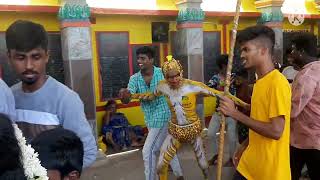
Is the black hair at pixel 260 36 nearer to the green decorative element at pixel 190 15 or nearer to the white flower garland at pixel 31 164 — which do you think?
the white flower garland at pixel 31 164

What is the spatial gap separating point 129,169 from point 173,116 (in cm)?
170

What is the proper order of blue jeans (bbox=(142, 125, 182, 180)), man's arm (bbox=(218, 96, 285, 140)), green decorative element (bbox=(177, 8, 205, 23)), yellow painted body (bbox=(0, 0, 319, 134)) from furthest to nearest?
green decorative element (bbox=(177, 8, 205, 23)) < yellow painted body (bbox=(0, 0, 319, 134)) < blue jeans (bbox=(142, 125, 182, 180)) < man's arm (bbox=(218, 96, 285, 140))

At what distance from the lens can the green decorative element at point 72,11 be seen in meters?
5.57

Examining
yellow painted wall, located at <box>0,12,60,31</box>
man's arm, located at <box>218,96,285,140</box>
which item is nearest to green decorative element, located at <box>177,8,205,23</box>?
yellow painted wall, located at <box>0,12,60,31</box>

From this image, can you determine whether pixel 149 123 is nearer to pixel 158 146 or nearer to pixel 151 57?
pixel 158 146

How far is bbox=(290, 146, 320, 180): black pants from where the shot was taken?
10.2 feet

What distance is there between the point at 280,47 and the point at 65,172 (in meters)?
7.50

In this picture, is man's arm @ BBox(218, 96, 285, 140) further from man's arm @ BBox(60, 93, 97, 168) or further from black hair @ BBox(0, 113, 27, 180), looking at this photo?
black hair @ BBox(0, 113, 27, 180)

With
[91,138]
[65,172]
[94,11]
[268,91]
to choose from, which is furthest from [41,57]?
[94,11]

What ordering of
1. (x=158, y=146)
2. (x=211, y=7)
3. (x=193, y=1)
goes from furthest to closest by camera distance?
(x=211, y=7) → (x=193, y=1) → (x=158, y=146)

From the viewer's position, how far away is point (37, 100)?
2033mm

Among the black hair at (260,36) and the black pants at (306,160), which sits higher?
the black hair at (260,36)

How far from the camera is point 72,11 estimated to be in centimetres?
558

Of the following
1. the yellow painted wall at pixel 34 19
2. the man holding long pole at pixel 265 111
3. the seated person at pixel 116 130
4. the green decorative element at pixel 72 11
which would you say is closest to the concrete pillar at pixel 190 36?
the seated person at pixel 116 130
